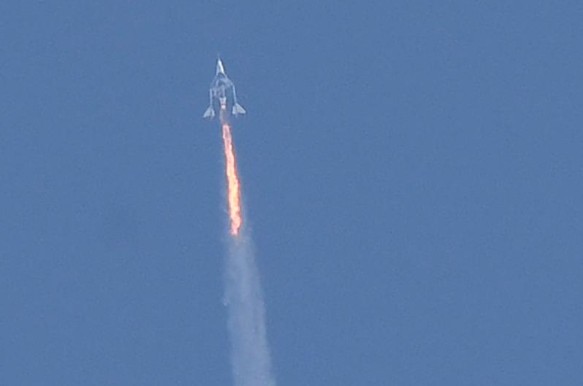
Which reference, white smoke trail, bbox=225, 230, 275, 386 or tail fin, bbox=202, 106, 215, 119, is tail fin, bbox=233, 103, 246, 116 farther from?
white smoke trail, bbox=225, 230, 275, 386

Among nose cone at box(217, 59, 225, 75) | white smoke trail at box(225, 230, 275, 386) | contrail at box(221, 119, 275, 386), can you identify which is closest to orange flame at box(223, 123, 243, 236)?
contrail at box(221, 119, 275, 386)

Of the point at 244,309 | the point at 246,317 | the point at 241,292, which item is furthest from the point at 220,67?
the point at 246,317

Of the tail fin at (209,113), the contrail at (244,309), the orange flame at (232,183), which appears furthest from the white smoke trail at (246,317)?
the tail fin at (209,113)

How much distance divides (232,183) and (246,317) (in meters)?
5.99

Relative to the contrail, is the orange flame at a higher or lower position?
higher

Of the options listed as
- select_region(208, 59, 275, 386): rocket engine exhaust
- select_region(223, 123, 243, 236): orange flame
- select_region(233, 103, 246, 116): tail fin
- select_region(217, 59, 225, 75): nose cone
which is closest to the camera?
select_region(217, 59, 225, 75): nose cone

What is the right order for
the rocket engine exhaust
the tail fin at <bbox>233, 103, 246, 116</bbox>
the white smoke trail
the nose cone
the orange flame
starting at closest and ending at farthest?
1. the nose cone
2. the white smoke trail
3. the rocket engine exhaust
4. the tail fin at <bbox>233, 103, 246, 116</bbox>
5. the orange flame

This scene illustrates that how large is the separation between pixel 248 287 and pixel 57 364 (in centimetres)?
981

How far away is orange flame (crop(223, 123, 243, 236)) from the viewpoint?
11762cm

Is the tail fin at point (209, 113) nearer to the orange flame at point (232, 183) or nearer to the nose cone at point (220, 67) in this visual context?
the nose cone at point (220, 67)

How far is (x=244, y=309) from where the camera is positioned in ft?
378

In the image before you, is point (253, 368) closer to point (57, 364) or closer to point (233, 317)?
point (233, 317)

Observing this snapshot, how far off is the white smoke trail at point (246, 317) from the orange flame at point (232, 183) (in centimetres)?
64

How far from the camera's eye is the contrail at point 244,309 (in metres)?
115
